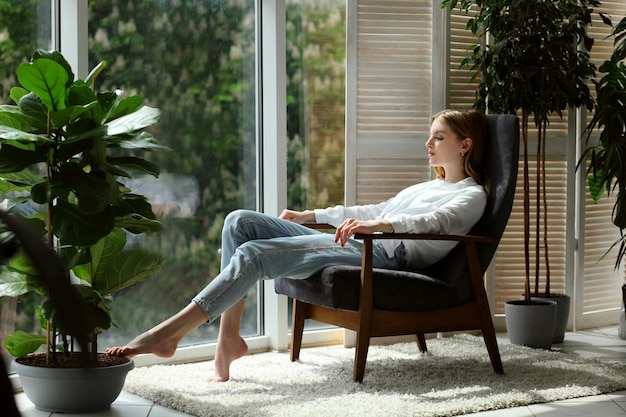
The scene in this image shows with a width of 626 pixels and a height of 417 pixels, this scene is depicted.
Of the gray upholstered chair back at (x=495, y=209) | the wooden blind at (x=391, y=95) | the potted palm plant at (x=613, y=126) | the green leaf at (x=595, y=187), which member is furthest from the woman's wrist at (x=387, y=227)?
the green leaf at (x=595, y=187)

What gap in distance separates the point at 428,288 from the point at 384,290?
18cm

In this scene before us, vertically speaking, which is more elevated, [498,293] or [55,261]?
[55,261]

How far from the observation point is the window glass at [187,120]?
3.31 meters

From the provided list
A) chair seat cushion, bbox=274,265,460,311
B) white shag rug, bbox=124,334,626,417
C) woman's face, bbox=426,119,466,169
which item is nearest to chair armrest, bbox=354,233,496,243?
chair seat cushion, bbox=274,265,460,311

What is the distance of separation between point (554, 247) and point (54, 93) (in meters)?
2.77

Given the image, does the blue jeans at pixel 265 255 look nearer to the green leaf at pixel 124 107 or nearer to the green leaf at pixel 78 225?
the green leaf at pixel 78 225

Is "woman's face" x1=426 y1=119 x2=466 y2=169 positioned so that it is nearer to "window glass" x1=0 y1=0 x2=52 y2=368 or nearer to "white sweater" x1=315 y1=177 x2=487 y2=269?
"white sweater" x1=315 y1=177 x2=487 y2=269

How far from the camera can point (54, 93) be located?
241 cm

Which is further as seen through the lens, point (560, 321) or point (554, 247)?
point (554, 247)

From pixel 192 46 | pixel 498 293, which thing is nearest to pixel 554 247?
pixel 498 293

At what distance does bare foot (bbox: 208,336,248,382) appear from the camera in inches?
117

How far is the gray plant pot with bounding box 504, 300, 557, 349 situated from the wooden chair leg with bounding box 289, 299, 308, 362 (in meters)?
1.04

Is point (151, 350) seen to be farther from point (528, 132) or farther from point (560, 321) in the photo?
point (528, 132)

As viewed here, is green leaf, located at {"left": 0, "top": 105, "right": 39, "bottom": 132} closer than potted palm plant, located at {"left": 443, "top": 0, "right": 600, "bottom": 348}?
Yes
